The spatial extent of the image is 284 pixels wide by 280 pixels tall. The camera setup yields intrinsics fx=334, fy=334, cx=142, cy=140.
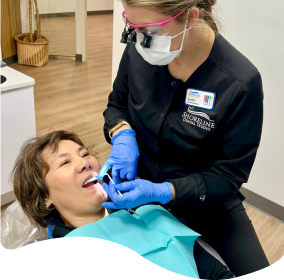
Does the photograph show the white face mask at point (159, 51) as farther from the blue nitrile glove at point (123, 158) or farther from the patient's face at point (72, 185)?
the patient's face at point (72, 185)

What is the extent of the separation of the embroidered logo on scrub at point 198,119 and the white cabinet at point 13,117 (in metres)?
1.12

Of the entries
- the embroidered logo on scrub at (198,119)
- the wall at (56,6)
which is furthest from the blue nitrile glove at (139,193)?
the wall at (56,6)

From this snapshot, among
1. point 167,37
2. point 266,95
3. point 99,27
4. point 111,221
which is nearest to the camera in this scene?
point 167,37

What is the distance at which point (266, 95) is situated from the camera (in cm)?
205

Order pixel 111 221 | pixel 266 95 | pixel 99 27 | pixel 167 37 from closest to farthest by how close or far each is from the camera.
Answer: pixel 167 37 → pixel 111 221 → pixel 266 95 → pixel 99 27

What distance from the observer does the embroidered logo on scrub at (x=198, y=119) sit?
117 cm

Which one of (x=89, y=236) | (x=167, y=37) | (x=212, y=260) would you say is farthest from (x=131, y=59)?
(x=212, y=260)

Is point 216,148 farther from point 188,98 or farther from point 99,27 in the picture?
point 99,27

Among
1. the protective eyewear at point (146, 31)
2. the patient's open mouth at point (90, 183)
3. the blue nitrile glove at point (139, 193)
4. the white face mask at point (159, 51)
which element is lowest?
the patient's open mouth at point (90, 183)

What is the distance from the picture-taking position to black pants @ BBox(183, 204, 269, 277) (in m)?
1.22

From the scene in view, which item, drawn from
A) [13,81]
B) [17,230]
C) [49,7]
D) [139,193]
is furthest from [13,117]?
[49,7]

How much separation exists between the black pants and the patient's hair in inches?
23.7

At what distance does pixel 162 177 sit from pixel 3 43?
12.9 ft

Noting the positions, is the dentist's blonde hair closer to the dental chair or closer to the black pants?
the black pants
